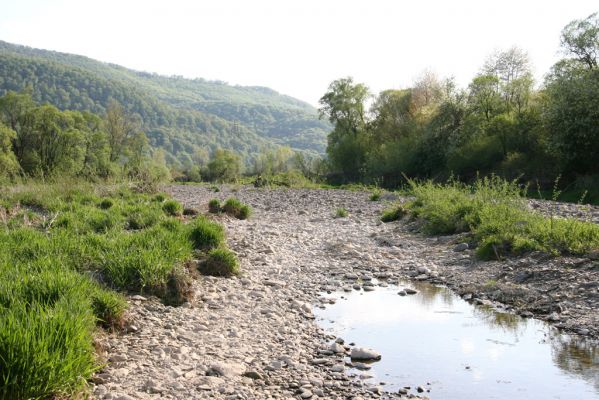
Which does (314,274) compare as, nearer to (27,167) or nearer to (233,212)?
(233,212)

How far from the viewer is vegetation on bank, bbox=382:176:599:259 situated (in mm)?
10586

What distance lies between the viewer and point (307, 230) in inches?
669

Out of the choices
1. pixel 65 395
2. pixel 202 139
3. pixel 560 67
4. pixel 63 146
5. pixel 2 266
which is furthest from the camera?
pixel 202 139

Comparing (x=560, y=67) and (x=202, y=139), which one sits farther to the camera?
(x=202, y=139)

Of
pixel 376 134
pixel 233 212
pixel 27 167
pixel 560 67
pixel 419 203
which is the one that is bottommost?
pixel 27 167

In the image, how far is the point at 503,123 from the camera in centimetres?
3634

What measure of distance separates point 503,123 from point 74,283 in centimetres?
3590

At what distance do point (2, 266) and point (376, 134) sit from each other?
54993 mm

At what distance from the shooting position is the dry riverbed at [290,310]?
5.23 metres

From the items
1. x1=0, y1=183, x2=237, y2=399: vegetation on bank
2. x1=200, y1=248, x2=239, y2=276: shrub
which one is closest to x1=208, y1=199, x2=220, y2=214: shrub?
x1=0, y1=183, x2=237, y2=399: vegetation on bank

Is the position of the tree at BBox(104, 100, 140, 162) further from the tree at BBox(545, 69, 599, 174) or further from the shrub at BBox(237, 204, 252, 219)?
the tree at BBox(545, 69, 599, 174)

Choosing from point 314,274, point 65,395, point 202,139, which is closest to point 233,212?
point 314,274

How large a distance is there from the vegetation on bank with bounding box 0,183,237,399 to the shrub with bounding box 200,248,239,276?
378mm

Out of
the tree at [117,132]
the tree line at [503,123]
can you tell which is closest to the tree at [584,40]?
the tree line at [503,123]
